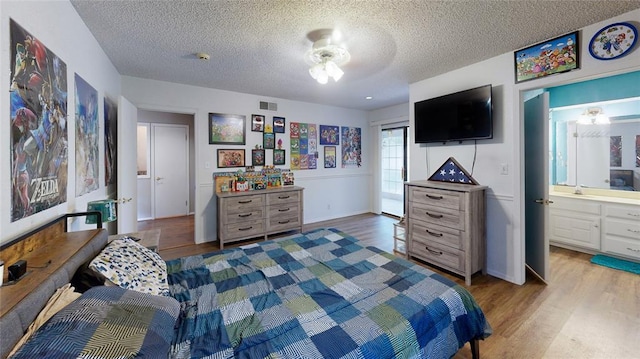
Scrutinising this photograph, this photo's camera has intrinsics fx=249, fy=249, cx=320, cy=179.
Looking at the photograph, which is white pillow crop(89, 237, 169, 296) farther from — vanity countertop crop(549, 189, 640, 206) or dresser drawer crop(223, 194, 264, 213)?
vanity countertop crop(549, 189, 640, 206)

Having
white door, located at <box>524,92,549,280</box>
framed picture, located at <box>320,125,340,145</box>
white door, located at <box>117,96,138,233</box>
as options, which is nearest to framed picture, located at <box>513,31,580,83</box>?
white door, located at <box>524,92,549,280</box>

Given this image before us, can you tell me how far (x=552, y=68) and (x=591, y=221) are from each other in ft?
7.40

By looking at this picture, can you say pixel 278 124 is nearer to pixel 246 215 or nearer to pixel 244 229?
pixel 246 215

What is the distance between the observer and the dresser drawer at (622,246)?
9.41 ft

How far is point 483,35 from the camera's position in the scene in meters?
2.20

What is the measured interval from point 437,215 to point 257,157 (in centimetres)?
291

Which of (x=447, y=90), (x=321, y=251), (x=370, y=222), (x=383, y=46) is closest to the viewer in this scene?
(x=321, y=251)

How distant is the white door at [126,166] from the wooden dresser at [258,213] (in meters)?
1.02

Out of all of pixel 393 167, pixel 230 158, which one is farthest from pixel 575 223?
pixel 230 158

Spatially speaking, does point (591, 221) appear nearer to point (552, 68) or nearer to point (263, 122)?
point (552, 68)

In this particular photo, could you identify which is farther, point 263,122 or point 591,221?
point 263,122

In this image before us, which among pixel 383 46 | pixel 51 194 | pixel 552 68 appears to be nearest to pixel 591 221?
pixel 552 68

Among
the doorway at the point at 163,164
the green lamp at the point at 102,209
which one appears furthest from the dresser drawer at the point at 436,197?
the doorway at the point at 163,164

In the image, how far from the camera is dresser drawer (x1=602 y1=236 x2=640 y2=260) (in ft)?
9.41
